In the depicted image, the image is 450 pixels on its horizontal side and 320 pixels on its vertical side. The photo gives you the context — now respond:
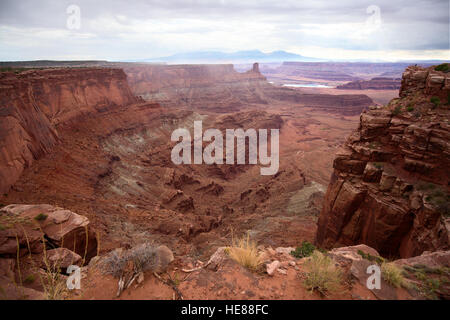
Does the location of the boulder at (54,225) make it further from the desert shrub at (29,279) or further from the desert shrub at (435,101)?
the desert shrub at (435,101)

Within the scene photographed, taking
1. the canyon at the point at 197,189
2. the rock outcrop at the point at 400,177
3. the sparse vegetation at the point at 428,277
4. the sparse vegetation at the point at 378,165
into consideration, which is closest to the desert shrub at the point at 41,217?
the canyon at the point at 197,189

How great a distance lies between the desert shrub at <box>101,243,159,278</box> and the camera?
5.41 meters

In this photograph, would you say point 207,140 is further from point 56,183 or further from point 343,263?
point 343,263

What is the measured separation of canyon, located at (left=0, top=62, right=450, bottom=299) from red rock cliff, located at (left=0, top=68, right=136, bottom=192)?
0.40 feet

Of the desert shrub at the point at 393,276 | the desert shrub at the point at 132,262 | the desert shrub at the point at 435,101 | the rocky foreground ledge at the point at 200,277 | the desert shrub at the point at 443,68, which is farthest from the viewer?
the desert shrub at the point at 443,68

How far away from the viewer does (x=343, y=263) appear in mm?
6387

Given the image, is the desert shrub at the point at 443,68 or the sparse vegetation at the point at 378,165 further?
the sparse vegetation at the point at 378,165

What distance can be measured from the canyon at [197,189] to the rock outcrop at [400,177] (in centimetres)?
5

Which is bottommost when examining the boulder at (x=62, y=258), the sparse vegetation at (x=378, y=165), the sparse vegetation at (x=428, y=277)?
the boulder at (x=62, y=258)

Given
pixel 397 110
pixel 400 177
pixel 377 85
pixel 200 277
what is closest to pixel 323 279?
pixel 200 277

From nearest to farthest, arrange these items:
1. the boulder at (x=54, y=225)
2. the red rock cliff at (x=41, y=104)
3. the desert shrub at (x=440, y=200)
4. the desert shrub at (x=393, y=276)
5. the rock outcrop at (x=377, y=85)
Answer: the desert shrub at (x=393, y=276) → the boulder at (x=54, y=225) → the desert shrub at (x=440, y=200) → the red rock cliff at (x=41, y=104) → the rock outcrop at (x=377, y=85)

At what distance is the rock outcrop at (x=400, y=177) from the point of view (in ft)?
32.2

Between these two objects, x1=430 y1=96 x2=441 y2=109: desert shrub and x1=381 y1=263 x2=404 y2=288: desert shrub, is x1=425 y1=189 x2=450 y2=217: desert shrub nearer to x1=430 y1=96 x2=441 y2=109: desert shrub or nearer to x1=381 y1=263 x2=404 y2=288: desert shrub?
x1=430 y1=96 x2=441 y2=109: desert shrub

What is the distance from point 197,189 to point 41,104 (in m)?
18.3
